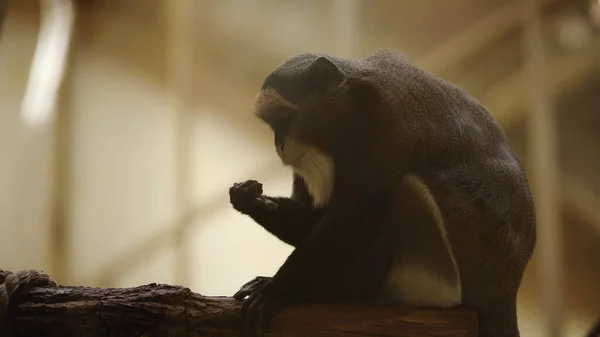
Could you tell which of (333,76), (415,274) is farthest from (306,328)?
(333,76)

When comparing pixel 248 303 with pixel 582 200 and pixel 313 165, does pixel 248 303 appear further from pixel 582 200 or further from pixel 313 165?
pixel 582 200

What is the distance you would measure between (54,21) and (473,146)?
2.76 m

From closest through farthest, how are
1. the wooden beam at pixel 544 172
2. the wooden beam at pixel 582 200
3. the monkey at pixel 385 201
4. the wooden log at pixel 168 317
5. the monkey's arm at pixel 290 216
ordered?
1. the wooden log at pixel 168 317
2. the monkey at pixel 385 201
3. the monkey's arm at pixel 290 216
4. the wooden beam at pixel 544 172
5. the wooden beam at pixel 582 200

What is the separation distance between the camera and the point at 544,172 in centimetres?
373

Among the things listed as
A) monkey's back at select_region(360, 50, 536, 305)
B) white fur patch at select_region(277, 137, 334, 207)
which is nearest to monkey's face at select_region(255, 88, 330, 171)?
white fur patch at select_region(277, 137, 334, 207)

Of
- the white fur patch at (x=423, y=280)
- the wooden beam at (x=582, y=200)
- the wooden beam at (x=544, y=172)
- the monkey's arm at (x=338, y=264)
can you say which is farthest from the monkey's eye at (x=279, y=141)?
the wooden beam at (x=582, y=200)

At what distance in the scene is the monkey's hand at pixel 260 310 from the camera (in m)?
1.72

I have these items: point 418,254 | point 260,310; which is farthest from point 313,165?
point 260,310

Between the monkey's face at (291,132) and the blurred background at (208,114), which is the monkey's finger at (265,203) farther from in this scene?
the blurred background at (208,114)

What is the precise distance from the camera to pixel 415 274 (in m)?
2.02

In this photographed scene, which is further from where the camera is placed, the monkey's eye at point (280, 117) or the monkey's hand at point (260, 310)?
the monkey's eye at point (280, 117)

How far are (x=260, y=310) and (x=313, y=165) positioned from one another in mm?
526

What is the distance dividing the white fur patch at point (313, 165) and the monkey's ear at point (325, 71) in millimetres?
209

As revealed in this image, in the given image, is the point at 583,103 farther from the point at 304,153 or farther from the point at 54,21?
the point at 54,21
